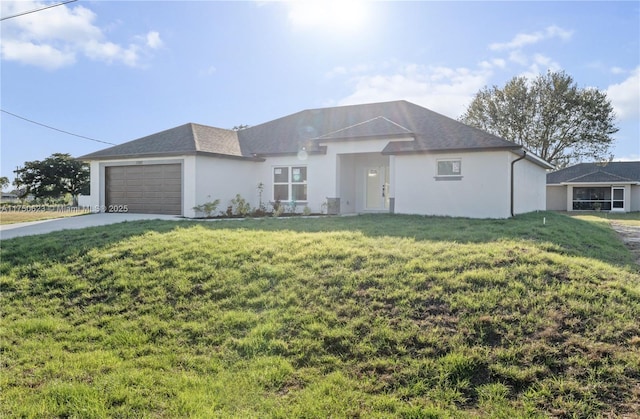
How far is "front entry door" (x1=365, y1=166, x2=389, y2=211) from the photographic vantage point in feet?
61.2

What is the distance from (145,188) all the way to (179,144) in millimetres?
2502

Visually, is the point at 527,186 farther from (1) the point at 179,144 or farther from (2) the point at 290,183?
(1) the point at 179,144

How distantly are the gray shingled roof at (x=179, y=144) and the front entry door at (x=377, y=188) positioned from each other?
5955 mm

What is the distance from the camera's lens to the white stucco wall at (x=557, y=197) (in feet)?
120

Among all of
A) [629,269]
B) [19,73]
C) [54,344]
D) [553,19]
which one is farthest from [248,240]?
[19,73]

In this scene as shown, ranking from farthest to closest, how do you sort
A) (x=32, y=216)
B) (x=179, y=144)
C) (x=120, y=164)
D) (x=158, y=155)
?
(x=32, y=216) < (x=120, y=164) < (x=179, y=144) < (x=158, y=155)

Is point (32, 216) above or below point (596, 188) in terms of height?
below

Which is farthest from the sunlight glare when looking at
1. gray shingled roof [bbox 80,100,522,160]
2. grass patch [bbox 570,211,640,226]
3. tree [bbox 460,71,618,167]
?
tree [bbox 460,71,618,167]

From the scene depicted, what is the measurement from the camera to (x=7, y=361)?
187 inches

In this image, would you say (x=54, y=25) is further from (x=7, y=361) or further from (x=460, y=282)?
(x=460, y=282)

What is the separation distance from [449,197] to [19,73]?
718 inches

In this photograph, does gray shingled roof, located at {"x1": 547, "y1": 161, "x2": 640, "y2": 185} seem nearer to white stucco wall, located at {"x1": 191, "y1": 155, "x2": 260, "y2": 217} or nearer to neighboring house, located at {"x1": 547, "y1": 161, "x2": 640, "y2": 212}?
neighboring house, located at {"x1": 547, "y1": 161, "x2": 640, "y2": 212}

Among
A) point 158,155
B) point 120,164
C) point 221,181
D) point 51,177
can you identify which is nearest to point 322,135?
point 221,181

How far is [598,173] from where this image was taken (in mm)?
34500
